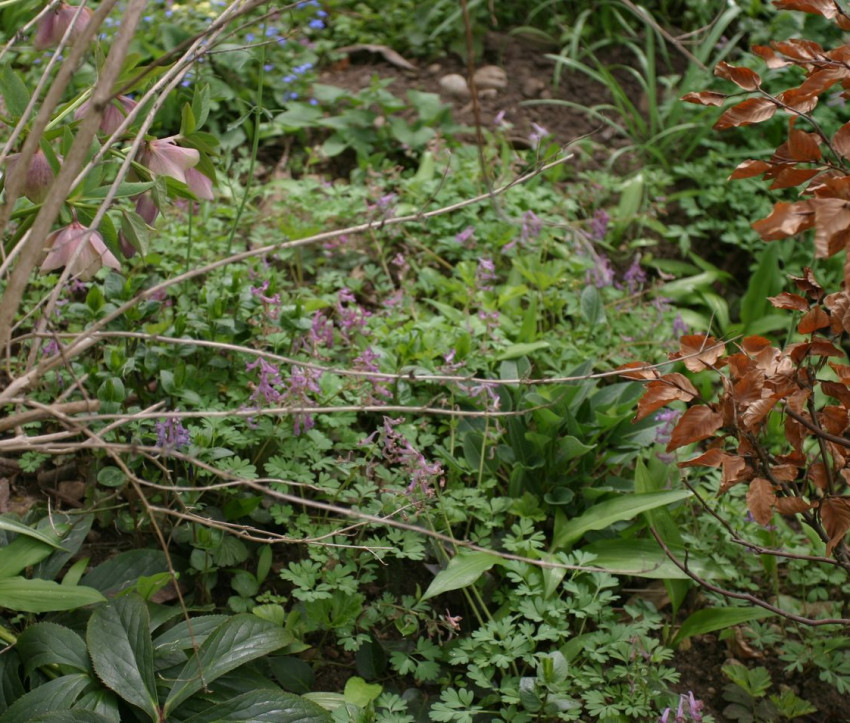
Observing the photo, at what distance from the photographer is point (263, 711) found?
5.19ft

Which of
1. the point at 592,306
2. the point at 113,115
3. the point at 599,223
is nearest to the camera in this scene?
the point at 113,115

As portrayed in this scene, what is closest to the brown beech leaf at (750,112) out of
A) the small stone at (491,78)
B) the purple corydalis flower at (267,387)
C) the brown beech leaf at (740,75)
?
the brown beech leaf at (740,75)

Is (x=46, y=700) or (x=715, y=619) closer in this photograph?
(x=46, y=700)

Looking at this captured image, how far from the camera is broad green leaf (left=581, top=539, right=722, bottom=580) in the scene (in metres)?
2.02

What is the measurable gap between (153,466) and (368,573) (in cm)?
61

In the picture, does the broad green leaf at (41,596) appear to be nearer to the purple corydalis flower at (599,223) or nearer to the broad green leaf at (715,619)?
the broad green leaf at (715,619)

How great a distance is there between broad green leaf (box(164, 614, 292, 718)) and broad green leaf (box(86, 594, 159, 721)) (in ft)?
0.16

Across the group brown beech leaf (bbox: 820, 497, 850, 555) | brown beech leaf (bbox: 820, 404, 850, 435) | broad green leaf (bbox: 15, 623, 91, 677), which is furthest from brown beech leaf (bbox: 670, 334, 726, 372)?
broad green leaf (bbox: 15, 623, 91, 677)

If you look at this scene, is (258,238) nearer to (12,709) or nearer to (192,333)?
(192,333)

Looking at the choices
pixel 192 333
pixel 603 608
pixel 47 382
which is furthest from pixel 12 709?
pixel 603 608

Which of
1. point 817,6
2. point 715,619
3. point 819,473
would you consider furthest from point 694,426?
point 817,6

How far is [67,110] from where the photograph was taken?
1.69 m

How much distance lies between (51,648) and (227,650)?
33 cm

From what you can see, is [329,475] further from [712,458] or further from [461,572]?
[712,458]
